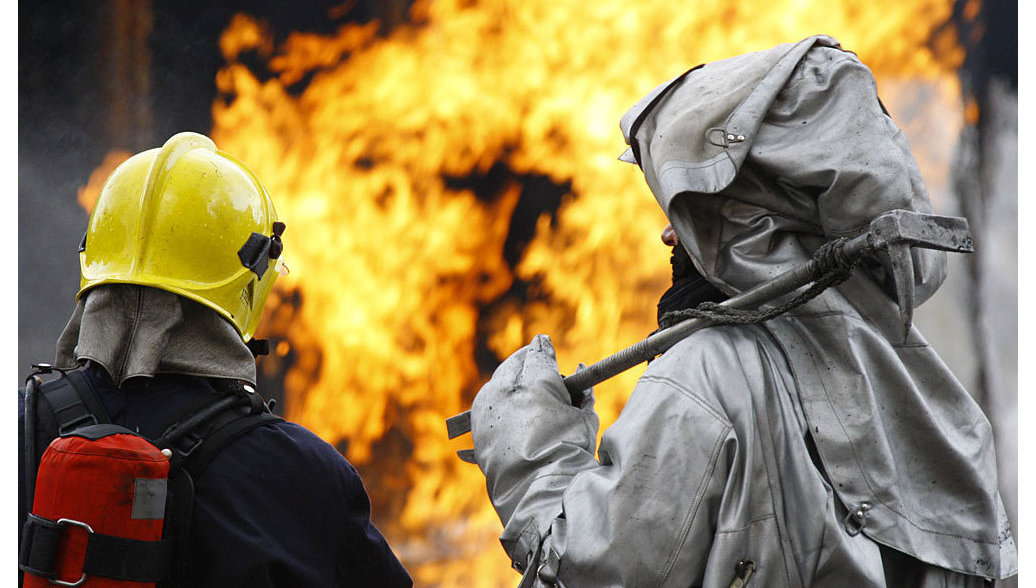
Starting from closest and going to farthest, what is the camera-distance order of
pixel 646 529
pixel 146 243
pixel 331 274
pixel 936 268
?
pixel 646 529 < pixel 936 268 < pixel 146 243 < pixel 331 274

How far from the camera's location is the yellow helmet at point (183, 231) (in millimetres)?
2746

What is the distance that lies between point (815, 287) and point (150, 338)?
1621 millimetres

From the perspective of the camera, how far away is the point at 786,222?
2410 millimetres

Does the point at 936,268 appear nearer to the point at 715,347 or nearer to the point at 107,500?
the point at 715,347

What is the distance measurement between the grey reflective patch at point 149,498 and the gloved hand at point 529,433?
0.73m

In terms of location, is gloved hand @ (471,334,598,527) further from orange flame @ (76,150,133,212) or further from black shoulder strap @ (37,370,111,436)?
orange flame @ (76,150,133,212)

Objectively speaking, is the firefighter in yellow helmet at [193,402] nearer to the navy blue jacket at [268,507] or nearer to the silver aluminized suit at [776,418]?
the navy blue jacket at [268,507]

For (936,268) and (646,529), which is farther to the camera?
(936,268)

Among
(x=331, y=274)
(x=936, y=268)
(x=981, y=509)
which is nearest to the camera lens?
(x=981, y=509)

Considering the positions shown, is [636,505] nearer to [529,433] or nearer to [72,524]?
[529,433]

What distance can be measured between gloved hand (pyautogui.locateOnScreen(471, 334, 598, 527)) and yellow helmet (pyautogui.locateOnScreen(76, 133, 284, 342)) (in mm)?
775

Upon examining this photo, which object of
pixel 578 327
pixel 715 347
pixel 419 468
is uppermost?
pixel 715 347

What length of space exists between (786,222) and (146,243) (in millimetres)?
1629

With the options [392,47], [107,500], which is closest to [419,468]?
[392,47]
